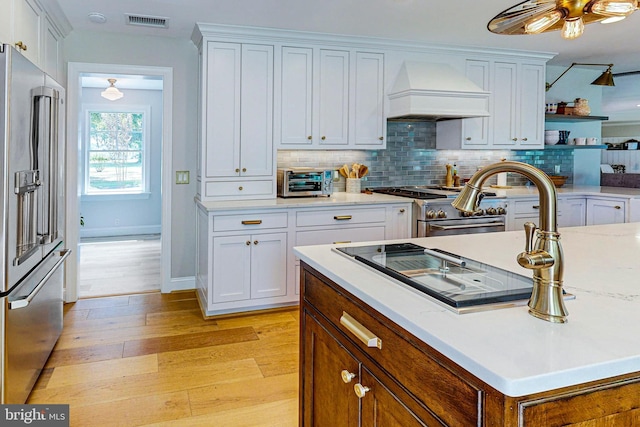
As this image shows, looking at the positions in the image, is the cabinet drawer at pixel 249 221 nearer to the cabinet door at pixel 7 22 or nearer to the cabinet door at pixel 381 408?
the cabinet door at pixel 7 22

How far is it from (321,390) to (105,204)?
22.7 ft

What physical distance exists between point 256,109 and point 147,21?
1.04 meters

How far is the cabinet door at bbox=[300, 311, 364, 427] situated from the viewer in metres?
1.37

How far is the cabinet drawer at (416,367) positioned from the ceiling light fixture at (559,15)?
3.71ft

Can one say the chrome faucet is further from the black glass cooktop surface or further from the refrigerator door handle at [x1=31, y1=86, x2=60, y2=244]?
the refrigerator door handle at [x1=31, y1=86, x2=60, y2=244]

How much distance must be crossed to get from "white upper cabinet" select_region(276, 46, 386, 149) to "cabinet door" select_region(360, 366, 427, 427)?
118 inches

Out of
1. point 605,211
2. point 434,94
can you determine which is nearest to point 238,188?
point 434,94

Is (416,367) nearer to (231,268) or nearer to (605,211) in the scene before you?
(231,268)

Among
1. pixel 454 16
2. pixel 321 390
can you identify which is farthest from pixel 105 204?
pixel 321 390

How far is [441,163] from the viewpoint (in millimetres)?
4984

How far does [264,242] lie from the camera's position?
3.74 metres

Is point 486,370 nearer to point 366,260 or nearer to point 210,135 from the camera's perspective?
point 366,260

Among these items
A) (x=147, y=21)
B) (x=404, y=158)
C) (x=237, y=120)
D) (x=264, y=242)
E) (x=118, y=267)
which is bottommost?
(x=118, y=267)

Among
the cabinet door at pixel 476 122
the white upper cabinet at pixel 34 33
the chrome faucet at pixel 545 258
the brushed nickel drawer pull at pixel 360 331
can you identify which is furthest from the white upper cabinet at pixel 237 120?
the chrome faucet at pixel 545 258
